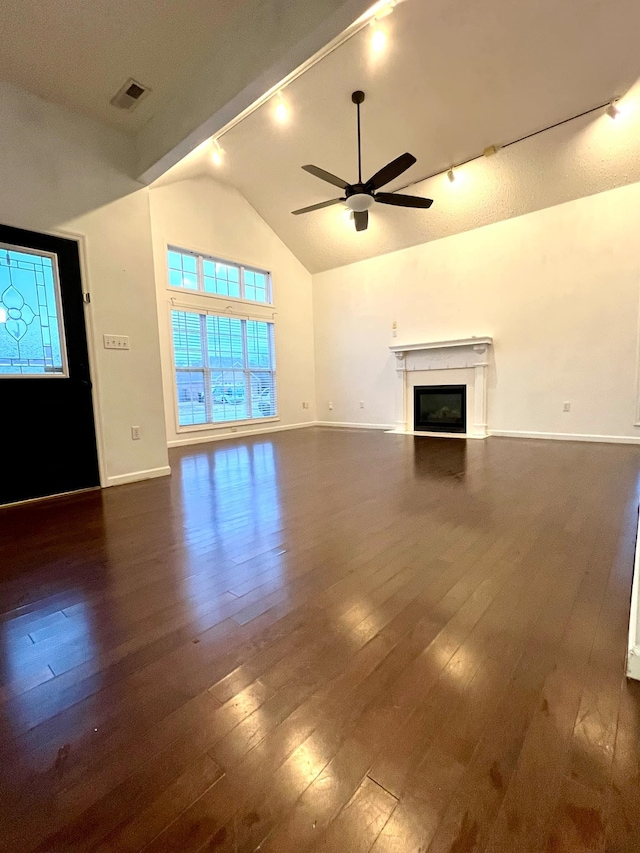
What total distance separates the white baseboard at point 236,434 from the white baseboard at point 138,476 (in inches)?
68.9

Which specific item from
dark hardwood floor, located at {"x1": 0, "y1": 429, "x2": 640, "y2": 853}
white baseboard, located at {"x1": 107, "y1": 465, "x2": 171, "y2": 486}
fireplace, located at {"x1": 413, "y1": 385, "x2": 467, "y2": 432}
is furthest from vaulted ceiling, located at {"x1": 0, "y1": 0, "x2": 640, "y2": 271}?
dark hardwood floor, located at {"x1": 0, "y1": 429, "x2": 640, "y2": 853}

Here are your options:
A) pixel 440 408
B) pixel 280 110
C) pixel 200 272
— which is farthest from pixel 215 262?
pixel 440 408

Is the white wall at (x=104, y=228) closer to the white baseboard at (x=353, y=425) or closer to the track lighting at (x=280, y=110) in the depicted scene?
the track lighting at (x=280, y=110)

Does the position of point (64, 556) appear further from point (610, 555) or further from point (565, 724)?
point (610, 555)

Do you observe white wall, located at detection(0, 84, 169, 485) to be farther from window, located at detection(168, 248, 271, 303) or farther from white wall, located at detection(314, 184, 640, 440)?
white wall, located at detection(314, 184, 640, 440)

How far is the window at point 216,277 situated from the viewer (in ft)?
18.4

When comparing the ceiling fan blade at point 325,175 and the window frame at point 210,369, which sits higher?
the ceiling fan blade at point 325,175

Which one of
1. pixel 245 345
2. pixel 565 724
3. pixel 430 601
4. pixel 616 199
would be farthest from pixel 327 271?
pixel 565 724

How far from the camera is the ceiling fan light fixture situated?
3834mm

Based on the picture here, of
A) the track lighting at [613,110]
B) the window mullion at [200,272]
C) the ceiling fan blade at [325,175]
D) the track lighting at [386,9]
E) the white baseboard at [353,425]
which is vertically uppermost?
the track lighting at [386,9]

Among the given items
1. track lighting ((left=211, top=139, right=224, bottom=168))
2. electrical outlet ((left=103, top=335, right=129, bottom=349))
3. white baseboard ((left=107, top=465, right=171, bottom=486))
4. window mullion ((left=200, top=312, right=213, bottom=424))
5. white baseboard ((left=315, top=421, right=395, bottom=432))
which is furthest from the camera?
white baseboard ((left=315, top=421, right=395, bottom=432))

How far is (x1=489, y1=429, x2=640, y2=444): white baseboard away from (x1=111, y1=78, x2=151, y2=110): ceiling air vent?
5553mm

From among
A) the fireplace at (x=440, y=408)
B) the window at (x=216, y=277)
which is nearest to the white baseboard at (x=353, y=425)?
the fireplace at (x=440, y=408)

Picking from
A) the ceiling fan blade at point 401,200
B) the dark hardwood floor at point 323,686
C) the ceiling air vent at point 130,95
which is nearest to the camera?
the dark hardwood floor at point 323,686
